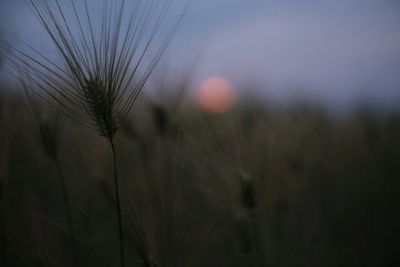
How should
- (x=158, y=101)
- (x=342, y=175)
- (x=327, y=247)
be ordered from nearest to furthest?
(x=158, y=101) < (x=327, y=247) < (x=342, y=175)

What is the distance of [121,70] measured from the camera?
782 mm

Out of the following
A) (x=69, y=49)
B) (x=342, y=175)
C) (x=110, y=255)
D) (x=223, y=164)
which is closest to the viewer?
(x=69, y=49)

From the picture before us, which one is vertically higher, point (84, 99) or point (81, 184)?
point (84, 99)

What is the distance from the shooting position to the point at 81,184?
1.49 metres

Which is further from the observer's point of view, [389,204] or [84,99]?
[389,204]

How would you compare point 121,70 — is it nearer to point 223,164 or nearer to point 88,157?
point 223,164

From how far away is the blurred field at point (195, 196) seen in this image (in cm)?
107

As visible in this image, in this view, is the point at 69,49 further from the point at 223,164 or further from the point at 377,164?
the point at 377,164

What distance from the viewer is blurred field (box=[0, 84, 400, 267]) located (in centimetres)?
107

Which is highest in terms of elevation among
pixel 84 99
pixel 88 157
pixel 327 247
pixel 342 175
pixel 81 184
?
pixel 84 99

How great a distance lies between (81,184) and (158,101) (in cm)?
53

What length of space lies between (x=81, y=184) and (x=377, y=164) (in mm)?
2250

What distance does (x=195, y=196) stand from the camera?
211cm

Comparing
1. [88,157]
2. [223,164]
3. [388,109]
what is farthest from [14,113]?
[388,109]
